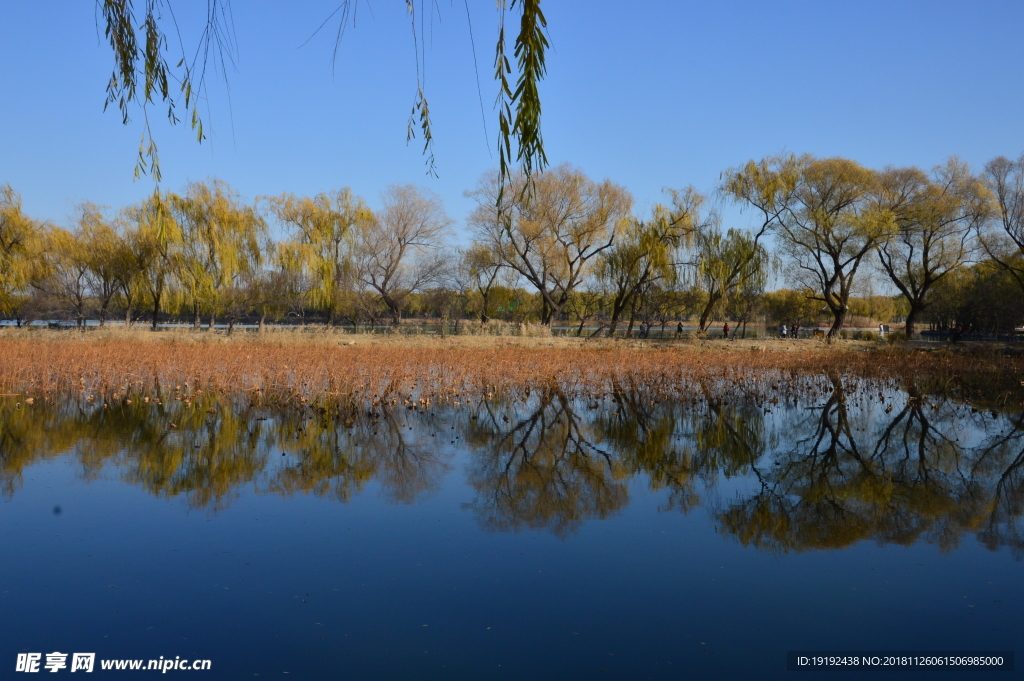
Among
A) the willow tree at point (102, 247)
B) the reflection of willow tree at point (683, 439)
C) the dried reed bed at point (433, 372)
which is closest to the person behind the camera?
the reflection of willow tree at point (683, 439)

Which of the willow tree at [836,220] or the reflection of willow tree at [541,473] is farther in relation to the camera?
the willow tree at [836,220]

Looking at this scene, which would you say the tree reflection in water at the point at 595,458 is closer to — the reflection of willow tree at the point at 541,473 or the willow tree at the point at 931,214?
the reflection of willow tree at the point at 541,473

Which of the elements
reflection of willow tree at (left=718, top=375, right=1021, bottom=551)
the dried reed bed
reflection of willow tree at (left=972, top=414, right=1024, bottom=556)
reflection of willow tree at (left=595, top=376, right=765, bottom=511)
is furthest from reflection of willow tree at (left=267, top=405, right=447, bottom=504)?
reflection of willow tree at (left=972, top=414, right=1024, bottom=556)

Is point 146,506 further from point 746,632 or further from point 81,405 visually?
point 81,405

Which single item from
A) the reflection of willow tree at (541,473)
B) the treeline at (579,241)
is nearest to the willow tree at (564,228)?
the treeline at (579,241)

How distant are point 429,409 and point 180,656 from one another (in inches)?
330

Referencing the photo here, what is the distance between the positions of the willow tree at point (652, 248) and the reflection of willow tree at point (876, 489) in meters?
24.1

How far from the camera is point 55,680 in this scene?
3.43m

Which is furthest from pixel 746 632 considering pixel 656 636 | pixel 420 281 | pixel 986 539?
pixel 420 281

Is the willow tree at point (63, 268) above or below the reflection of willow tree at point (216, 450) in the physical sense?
above

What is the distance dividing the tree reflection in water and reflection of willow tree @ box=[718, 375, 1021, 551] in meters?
0.03

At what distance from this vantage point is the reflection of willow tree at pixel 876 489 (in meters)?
5.81

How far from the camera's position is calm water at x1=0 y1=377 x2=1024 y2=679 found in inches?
151

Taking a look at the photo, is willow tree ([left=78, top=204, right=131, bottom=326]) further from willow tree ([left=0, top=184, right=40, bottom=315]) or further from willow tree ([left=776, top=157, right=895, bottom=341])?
willow tree ([left=776, top=157, right=895, bottom=341])
